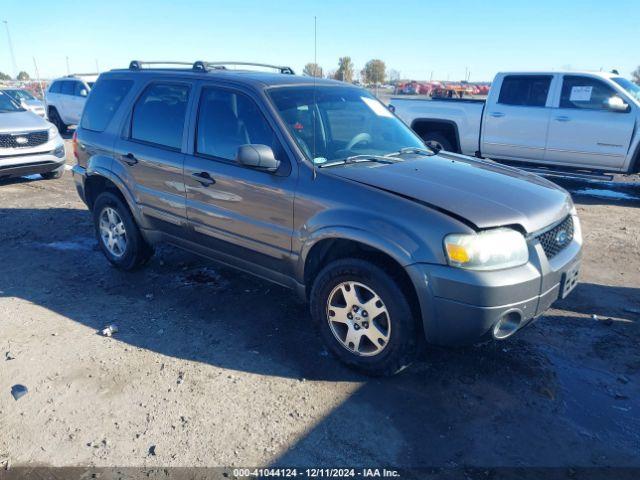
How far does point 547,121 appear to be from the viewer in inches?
334

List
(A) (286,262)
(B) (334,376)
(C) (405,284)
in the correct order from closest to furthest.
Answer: (C) (405,284) → (B) (334,376) → (A) (286,262)

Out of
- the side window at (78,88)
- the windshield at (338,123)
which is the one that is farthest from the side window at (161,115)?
the side window at (78,88)

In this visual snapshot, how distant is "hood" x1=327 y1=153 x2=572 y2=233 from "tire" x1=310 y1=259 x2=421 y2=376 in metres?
0.56

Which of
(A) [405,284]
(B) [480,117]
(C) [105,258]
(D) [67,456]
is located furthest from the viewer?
(B) [480,117]

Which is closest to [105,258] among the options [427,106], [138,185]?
[138,185]

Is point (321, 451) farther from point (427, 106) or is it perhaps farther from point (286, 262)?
point (427, 106)

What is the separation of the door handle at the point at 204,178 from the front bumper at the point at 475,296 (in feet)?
5.91

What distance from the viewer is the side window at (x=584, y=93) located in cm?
811

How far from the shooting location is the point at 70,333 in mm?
3936

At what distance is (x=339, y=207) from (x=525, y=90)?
274 inches

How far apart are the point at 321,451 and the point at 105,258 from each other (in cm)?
379

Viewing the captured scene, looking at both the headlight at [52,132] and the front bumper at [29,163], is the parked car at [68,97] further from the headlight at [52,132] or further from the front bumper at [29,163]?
the front bumper at [29,163]

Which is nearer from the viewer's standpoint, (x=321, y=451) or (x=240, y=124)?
(x=321, y=451)

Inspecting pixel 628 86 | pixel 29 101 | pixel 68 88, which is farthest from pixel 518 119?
pixel 29 101
